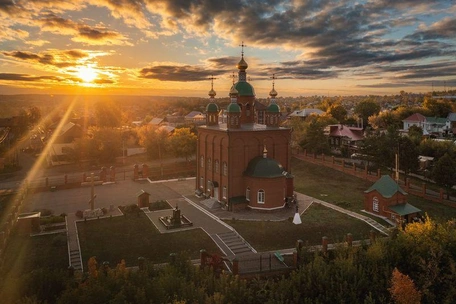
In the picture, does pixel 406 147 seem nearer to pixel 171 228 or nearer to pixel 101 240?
pixel 171 228

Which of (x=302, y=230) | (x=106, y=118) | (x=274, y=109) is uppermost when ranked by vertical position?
(x=274, y=109)

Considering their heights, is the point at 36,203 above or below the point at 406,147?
below

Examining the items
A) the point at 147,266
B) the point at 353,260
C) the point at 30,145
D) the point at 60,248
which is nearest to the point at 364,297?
the point at 353,260

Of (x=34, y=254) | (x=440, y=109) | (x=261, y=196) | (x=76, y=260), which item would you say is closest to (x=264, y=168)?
(x=261, y=196)

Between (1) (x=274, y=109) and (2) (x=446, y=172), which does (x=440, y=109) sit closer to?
(2) (x=446, y=172)

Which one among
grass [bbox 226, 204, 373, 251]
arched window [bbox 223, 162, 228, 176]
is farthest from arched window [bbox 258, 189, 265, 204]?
arched window [bbox 223, 162, 228, 176]

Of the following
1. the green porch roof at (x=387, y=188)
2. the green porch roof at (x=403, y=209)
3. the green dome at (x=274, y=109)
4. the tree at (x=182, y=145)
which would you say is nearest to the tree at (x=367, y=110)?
the tree at (x=182, y=145)

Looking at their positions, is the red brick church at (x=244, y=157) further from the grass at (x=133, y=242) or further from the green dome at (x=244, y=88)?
the grass at (x=133, y=242)
